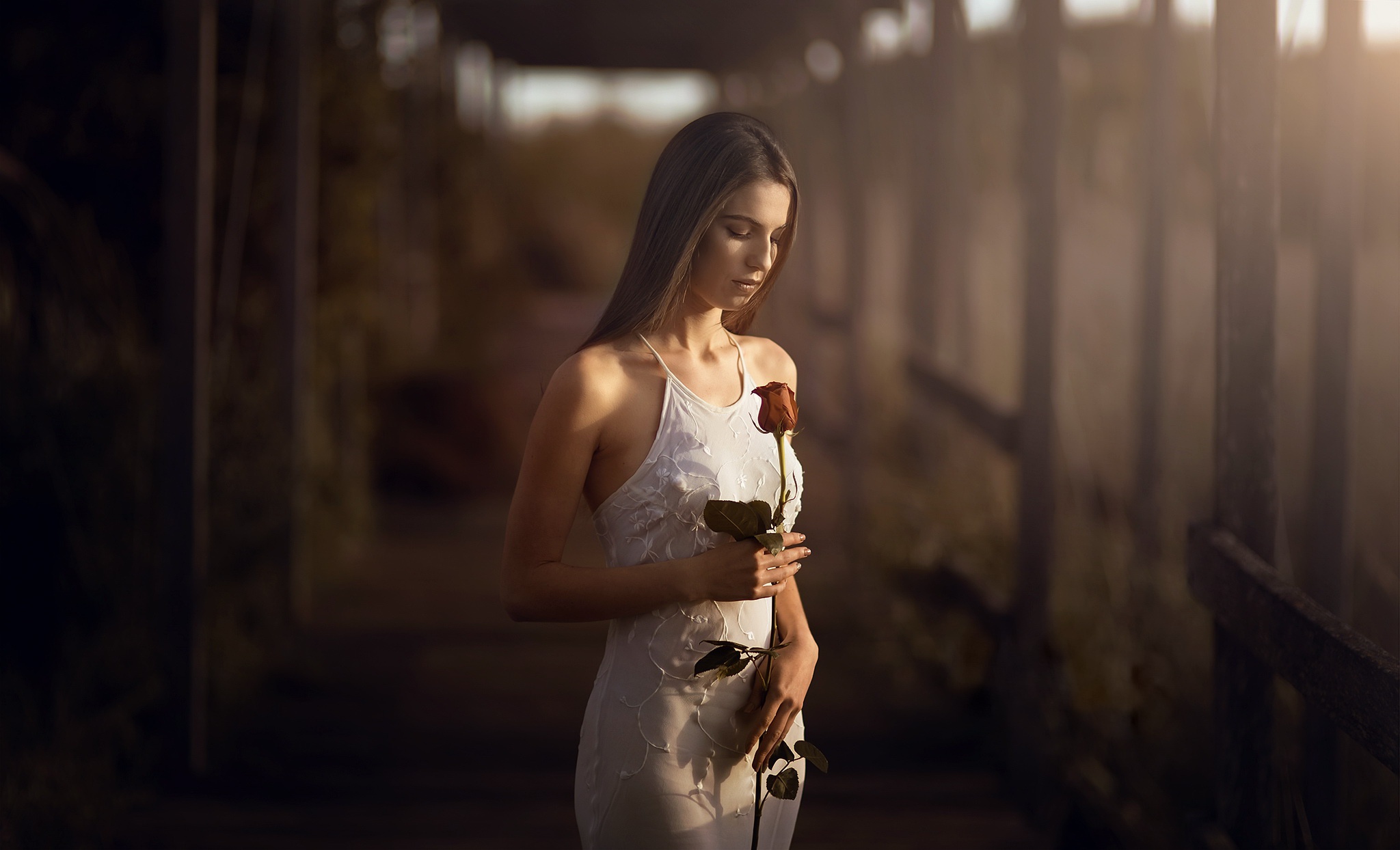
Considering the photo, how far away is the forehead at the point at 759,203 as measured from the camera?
68.4 inches

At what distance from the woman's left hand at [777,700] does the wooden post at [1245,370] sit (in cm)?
109

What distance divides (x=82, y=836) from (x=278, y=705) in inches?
57.4

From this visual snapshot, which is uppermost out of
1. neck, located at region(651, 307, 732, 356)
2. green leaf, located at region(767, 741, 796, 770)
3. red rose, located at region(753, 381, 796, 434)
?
neck, located at region(651, 307, 732, 356)

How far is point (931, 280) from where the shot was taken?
6102 millimetres

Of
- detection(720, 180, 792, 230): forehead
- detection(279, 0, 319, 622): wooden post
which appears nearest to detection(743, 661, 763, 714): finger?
detection(720, 180, 792, 230): forehead

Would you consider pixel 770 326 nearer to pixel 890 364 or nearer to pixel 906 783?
pixel 890 364

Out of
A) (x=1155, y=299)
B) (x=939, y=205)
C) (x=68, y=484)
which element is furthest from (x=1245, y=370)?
(x=939, y=205)

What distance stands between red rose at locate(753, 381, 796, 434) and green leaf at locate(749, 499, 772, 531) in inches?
3.7

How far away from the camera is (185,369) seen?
398cm

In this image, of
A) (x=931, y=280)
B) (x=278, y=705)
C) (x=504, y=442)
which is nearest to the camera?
(x=278, y=705)

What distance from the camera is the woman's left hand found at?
5.84 feet

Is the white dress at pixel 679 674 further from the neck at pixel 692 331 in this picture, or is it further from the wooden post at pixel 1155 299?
the wooden post at pixel 1155 299

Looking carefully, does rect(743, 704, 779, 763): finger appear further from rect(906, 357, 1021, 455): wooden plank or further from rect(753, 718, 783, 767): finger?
rect(906, 357, 1021, 455): wooden plank

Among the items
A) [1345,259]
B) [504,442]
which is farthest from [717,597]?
[504,442]
